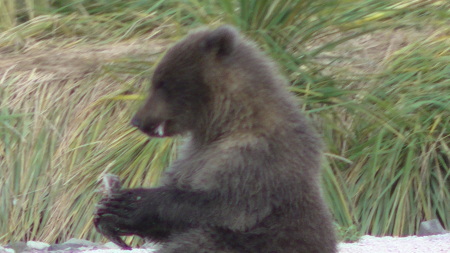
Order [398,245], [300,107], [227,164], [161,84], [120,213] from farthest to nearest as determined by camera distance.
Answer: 1. [300,107]
2. [398,245]
3. [161,84]
4. [120,213]
5. [227,164]

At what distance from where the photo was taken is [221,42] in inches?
153

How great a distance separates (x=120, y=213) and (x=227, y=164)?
0.53 m

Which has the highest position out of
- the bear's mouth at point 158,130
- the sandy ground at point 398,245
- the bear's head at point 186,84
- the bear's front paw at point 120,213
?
the bear's head at point 186,84

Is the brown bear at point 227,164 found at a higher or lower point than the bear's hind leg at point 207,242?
higher

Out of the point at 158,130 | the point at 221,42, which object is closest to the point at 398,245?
the point at 158,130

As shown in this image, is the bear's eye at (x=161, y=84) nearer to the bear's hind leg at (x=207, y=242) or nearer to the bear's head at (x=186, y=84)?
the bear's head at (x=186, y=84)

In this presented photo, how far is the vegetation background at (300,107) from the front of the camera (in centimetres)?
624

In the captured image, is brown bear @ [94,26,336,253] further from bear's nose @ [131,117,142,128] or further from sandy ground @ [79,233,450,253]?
sandy ground @ [79,233,450,253]

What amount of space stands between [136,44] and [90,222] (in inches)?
69.4

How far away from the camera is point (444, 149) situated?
6301mm

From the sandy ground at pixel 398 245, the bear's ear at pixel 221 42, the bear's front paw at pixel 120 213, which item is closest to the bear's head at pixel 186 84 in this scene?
the bear's ear at pixel 221 42

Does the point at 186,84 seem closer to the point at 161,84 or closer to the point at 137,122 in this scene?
the point at 161,84

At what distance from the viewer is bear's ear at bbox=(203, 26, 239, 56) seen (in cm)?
388

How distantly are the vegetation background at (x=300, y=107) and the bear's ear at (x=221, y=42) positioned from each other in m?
2.09
